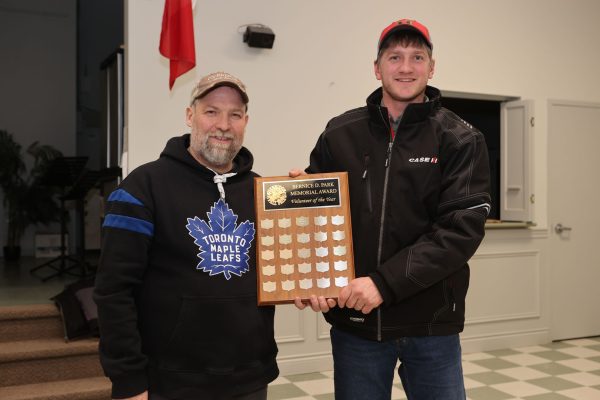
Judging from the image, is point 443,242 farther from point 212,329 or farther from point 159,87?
point 159,87

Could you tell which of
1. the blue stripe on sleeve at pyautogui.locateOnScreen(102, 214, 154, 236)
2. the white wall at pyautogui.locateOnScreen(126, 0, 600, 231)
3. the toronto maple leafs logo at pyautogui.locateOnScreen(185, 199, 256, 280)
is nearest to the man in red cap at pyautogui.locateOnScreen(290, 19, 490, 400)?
the toronto maple leafs logo at pyautogui.locateOnScreen(185, 199, 256, 280)

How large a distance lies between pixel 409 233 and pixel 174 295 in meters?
0.74

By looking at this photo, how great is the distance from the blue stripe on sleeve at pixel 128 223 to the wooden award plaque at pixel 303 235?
0.34m

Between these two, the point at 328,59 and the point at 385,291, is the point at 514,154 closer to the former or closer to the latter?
the point at 328,59

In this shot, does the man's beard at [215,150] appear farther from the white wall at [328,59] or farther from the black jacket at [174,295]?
the white wall at [328,59]

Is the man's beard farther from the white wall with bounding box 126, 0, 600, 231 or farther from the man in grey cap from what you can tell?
the white wall with bounding box 126, 0, 600, 231

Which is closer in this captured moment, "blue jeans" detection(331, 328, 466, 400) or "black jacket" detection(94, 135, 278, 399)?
"black jacket" detection(94, 135, 278, 399)

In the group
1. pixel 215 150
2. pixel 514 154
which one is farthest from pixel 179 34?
pixel 514 154

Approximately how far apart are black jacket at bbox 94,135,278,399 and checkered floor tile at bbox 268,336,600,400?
2.55 m

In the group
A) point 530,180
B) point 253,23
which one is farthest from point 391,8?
point 530,180

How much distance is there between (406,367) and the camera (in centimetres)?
198

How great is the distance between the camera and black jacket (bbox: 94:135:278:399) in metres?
1.68

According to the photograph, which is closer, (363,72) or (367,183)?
(367,183)

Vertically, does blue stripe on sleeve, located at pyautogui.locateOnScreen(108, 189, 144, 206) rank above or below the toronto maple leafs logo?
above
